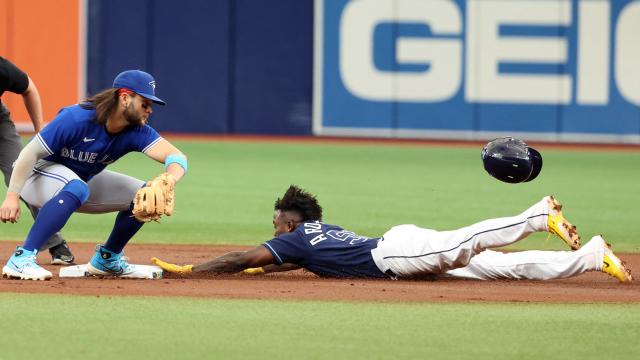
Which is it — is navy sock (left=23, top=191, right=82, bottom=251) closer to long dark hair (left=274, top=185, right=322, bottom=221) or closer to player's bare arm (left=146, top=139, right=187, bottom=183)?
player's bare arm (left=146, top=139, right=187, bottom=183)

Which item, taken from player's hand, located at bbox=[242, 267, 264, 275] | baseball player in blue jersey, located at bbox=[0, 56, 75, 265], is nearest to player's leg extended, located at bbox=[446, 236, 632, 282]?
player's hand, located at bbox=[242, 267, 264, 275]

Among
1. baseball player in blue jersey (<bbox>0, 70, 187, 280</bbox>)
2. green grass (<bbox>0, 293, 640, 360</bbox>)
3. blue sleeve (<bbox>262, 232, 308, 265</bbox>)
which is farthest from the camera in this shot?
blue sleeve (<bbox>262, 232, 308, 265</bbox>)

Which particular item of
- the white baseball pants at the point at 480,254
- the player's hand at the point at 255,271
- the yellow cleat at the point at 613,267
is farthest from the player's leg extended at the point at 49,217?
the yellow cleat at the point at 613,267

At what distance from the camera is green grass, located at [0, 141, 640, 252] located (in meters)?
11.1

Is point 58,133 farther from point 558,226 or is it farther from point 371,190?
point 371,190

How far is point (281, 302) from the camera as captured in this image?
666cm

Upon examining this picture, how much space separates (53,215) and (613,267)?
3.21 meters

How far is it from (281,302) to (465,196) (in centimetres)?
750

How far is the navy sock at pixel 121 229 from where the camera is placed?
768cm

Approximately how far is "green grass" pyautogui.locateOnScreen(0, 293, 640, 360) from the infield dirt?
250 millimetres

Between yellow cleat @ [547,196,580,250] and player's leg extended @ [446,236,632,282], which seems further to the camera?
player's leg extended @ [446,236,632,282]

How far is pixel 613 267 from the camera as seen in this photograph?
24.5ft

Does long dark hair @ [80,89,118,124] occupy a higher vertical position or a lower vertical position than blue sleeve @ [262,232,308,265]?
higher

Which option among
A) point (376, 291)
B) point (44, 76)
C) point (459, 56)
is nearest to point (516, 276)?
point (376, 291)
